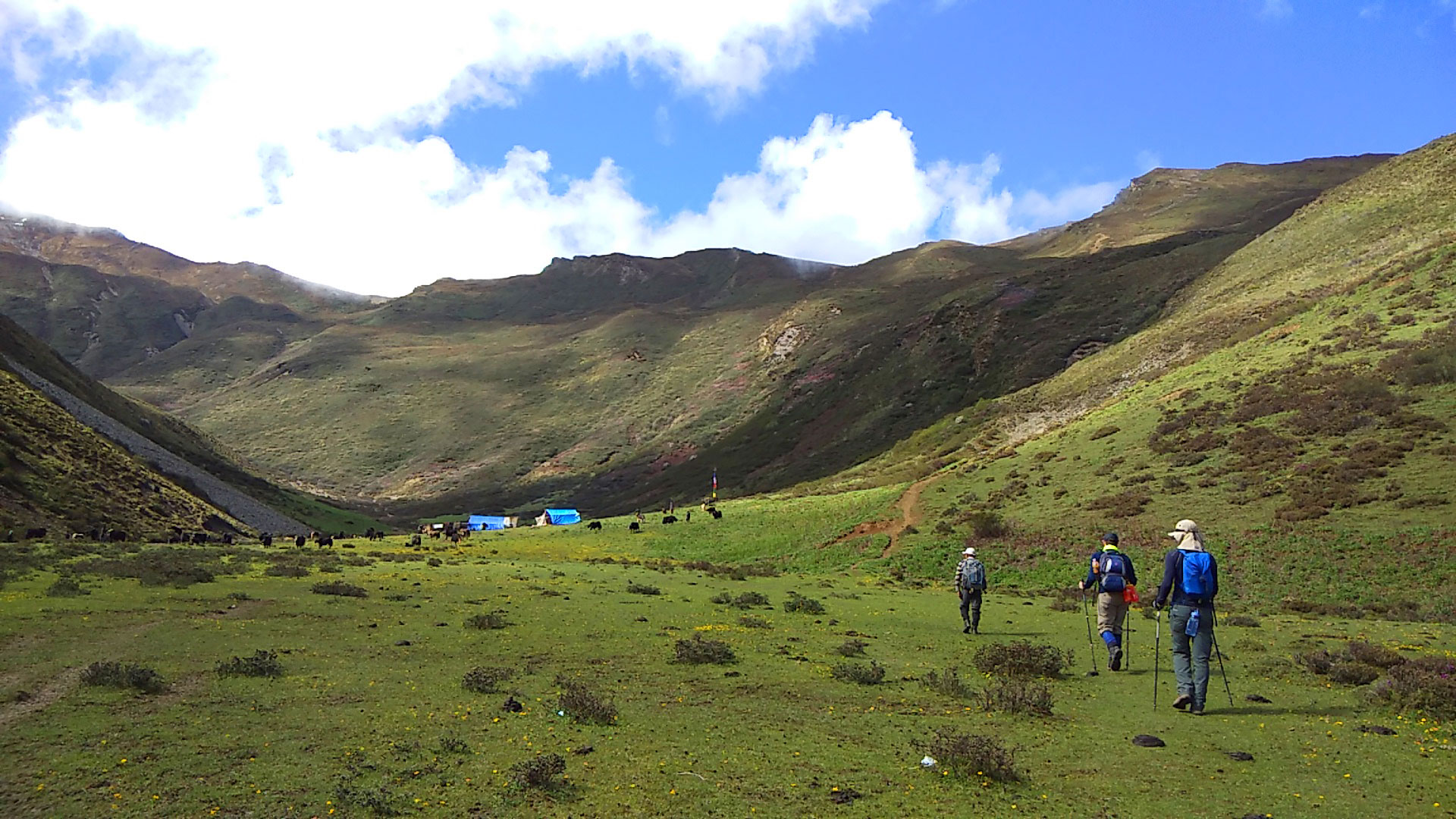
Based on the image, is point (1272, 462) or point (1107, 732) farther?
point (1272, 462)

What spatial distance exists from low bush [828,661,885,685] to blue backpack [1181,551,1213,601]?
16.7 ft

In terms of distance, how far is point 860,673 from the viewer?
49.7 ft

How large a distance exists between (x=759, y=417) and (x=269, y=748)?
11530cm

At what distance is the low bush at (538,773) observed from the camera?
9.20 metres

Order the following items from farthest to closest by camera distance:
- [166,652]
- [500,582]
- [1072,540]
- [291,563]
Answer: [1072,540]
[291,563]
[500,582]
[166,652]

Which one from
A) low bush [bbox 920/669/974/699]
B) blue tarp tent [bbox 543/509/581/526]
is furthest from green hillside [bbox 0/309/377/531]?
low bush [bbox 920/669/974/699]

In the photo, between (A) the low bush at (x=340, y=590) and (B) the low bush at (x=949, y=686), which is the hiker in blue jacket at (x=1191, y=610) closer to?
(B) the low bush at (x=949, y=686)

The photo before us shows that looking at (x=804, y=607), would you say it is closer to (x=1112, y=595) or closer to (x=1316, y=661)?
(x=1112, y=595)

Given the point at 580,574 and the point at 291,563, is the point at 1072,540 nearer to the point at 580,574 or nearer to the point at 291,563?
the point at 580,574

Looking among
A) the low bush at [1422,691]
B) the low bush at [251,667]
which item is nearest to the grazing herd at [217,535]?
the low bush at [251,667]

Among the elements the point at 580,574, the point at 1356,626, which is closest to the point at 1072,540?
the point at 1356,626

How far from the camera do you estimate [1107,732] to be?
11.9m

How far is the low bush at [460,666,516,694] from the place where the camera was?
44.7 feet

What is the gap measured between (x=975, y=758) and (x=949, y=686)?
468 cm
